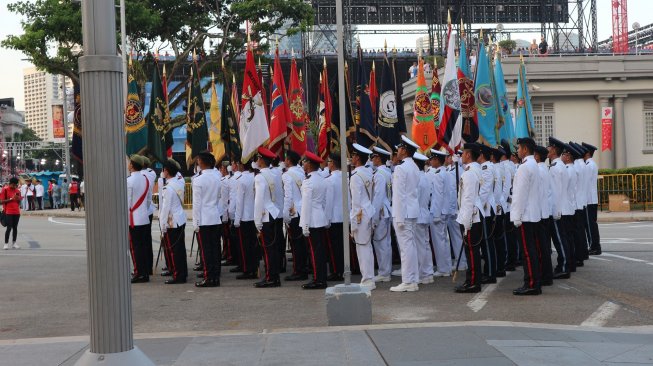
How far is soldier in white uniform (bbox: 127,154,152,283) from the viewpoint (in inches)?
507

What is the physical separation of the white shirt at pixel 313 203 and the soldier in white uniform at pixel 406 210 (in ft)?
3.98

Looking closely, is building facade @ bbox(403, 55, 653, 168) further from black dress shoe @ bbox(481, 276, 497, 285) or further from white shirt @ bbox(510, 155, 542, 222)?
white shirt @ bbox(510, 155, 542, 222)

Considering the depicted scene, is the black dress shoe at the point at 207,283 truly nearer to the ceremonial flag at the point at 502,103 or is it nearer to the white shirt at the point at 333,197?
the white shirt at the point at 333,197

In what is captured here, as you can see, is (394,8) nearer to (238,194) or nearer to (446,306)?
(238,194)

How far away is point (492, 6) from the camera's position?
51094 millimetres

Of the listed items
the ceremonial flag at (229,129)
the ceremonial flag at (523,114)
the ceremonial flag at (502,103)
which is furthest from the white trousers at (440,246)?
the ceremonial flag at (229,129)

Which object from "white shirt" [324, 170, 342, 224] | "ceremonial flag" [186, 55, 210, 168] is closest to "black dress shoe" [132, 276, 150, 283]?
"ceremonial flag" [186, 55, 210, 168]

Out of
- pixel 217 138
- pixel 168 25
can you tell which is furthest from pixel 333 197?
pixel 168 25

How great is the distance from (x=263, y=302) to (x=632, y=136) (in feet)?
95.0

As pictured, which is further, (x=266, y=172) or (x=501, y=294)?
(x=266, y=172)

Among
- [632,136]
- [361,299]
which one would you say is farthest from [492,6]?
[361,299]

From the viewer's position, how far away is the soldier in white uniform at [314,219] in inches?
456

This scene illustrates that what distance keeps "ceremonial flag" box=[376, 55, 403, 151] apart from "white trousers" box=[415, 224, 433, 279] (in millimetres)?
1914

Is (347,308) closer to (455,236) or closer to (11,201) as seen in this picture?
(455,236)
